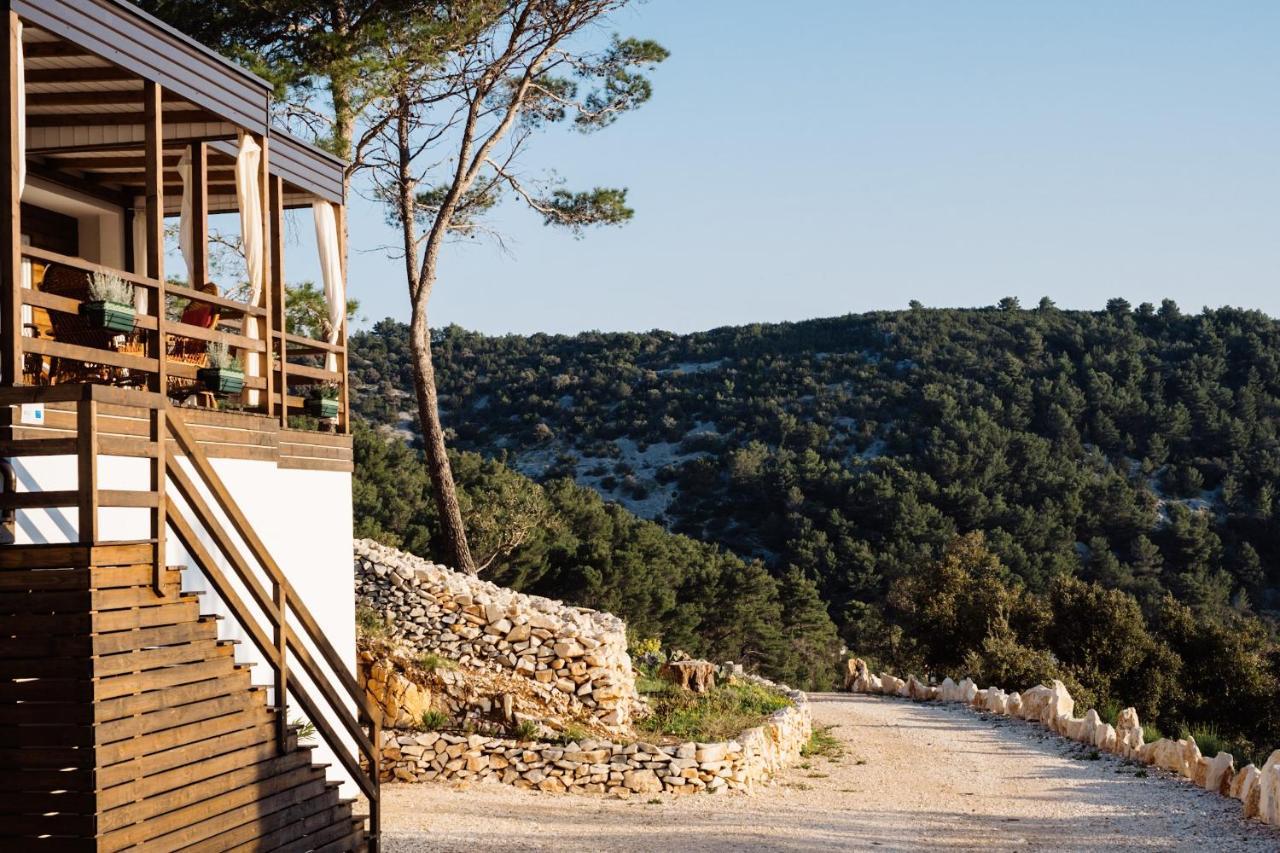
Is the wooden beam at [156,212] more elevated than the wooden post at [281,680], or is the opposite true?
the wooden beam at [156,212]

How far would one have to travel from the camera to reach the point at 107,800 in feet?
17.7

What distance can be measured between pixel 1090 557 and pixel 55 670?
4007 centimetres

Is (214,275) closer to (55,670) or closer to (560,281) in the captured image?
(560,281)

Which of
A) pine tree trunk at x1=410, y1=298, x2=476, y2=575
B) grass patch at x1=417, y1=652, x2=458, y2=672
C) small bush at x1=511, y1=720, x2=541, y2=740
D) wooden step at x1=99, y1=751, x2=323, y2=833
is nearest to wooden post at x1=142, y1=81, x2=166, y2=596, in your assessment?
wooden step at x1=99, y1=751, x2=323, y2=833

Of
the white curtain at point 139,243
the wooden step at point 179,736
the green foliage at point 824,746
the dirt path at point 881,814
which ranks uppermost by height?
the white curtain at point 139,243

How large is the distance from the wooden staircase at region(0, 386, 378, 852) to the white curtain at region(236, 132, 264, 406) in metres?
3.06

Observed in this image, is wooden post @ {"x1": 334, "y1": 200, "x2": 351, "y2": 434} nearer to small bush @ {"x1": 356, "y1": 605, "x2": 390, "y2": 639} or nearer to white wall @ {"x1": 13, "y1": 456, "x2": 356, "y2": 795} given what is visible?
white wall @ {"x1": 13, "y1": 456, "x2": 356, "y2": 795}

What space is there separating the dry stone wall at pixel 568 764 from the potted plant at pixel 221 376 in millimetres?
4176

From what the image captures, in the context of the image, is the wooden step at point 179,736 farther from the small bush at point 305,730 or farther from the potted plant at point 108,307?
the potted plant at point 108,307

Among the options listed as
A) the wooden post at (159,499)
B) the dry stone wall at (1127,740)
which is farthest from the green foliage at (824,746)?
the wooden post at (159,499)

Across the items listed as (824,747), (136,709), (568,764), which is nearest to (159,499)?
(136,709)

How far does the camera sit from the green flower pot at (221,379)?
8641 millimetres

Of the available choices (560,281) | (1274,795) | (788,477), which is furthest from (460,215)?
(788,477)

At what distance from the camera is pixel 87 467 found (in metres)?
5.65
